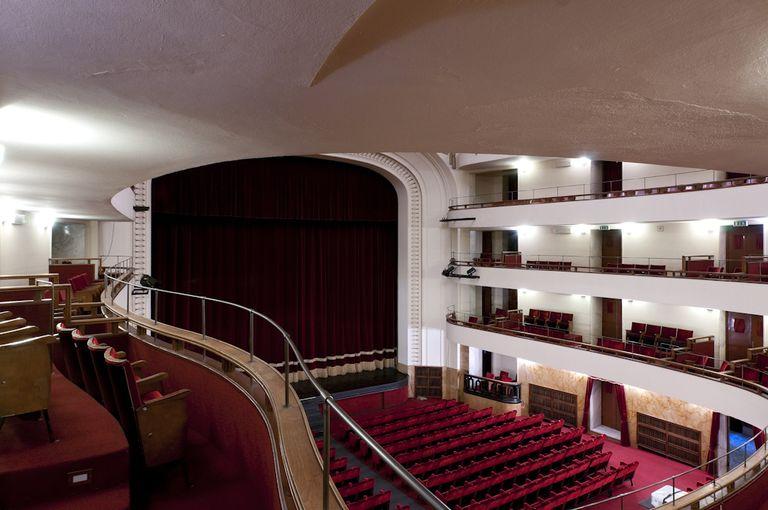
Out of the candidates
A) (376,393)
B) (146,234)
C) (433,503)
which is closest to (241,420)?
(433,503)

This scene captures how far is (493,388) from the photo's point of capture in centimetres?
1588

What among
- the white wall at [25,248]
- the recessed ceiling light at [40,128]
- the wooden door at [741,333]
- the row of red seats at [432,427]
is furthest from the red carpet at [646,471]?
the white wall at [25,248]

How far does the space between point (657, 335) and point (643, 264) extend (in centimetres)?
217

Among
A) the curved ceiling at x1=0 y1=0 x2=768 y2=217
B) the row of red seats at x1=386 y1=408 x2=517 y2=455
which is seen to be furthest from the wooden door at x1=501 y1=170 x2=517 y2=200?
the curved ceiling at x1=0 y1=0 x2=768 y2=217

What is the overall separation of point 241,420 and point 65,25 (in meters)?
2.94

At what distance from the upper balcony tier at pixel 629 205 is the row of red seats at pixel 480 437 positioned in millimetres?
5515

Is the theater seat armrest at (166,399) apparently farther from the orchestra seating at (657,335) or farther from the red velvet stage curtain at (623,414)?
the red velvet stage curtain at (623,414)

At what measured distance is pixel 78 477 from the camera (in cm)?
298

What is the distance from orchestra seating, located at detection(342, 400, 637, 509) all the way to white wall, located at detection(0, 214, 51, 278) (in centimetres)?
638

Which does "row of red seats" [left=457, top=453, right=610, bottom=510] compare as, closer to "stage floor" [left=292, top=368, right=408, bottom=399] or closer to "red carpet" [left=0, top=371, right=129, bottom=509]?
"red carpet" [left=0, top=371, right=129, bottom=509]

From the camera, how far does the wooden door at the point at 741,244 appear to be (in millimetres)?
11773

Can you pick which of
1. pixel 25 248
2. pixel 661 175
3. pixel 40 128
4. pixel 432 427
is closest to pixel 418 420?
pixel 432 427

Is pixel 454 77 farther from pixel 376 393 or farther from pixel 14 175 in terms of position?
pixel 376 393

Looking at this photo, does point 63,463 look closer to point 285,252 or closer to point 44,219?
point 44,219
